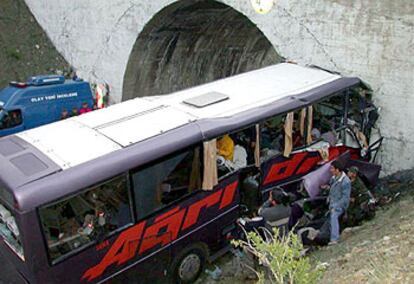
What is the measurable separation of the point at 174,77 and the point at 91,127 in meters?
8.97

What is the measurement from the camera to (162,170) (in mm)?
6867

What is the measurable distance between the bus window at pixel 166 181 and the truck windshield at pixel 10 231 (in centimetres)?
157

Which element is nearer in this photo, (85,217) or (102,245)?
(85,217)

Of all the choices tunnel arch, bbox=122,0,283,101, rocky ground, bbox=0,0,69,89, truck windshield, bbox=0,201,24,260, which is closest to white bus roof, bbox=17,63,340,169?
truck windshield, bbox=0,201,24,260

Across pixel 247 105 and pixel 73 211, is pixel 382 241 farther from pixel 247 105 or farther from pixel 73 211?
pixel 73 211

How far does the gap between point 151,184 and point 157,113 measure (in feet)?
4.28

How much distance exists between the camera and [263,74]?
964cm

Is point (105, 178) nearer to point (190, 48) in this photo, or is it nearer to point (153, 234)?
point (153, 234)

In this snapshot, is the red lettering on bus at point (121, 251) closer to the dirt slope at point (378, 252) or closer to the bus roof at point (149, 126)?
the bus roof at point (149, 126)

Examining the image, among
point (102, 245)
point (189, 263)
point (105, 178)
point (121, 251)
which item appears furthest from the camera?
point (189, 263)

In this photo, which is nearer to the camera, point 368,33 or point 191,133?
point 191,133

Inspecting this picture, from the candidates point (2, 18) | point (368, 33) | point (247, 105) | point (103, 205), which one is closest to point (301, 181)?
point (247, 105)

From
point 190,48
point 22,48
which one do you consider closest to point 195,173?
point 190,48

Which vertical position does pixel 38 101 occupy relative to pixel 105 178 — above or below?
below
